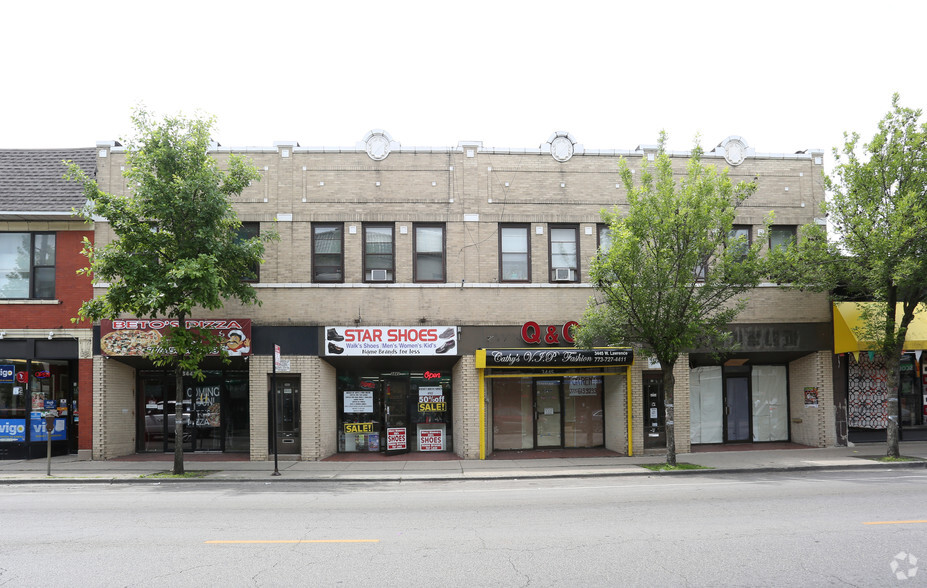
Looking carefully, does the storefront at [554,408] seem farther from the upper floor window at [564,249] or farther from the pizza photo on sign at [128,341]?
the pizza photo on sign at [128,341]

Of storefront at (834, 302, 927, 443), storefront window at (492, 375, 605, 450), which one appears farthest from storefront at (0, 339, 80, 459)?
storefront at (834, 302, 927, 443)

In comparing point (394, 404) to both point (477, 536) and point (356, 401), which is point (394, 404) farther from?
point (477, 536)

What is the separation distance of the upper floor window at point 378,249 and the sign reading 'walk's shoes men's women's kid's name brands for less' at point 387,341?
168 centimetres

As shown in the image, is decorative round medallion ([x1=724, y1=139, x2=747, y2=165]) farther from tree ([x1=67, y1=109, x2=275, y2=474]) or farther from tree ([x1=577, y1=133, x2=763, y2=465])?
tree ([x1=67, y1=109, x2=275, y2=474])

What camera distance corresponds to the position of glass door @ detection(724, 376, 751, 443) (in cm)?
1984

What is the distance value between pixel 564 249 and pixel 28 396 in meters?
15.7

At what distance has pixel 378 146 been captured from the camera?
60.2 feet

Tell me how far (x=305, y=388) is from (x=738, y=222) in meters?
13.4

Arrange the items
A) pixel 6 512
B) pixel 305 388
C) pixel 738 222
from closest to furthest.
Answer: pixel 6 512
pixel 305 388
pixel 738 222

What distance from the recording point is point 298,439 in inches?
709

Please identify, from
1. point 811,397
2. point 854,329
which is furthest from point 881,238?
point 811,397

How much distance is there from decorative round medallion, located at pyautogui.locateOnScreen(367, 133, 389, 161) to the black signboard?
20.8 ft

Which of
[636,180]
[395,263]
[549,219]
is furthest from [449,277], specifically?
[636,180]

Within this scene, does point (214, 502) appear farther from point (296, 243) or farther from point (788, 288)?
point (788, 288)
